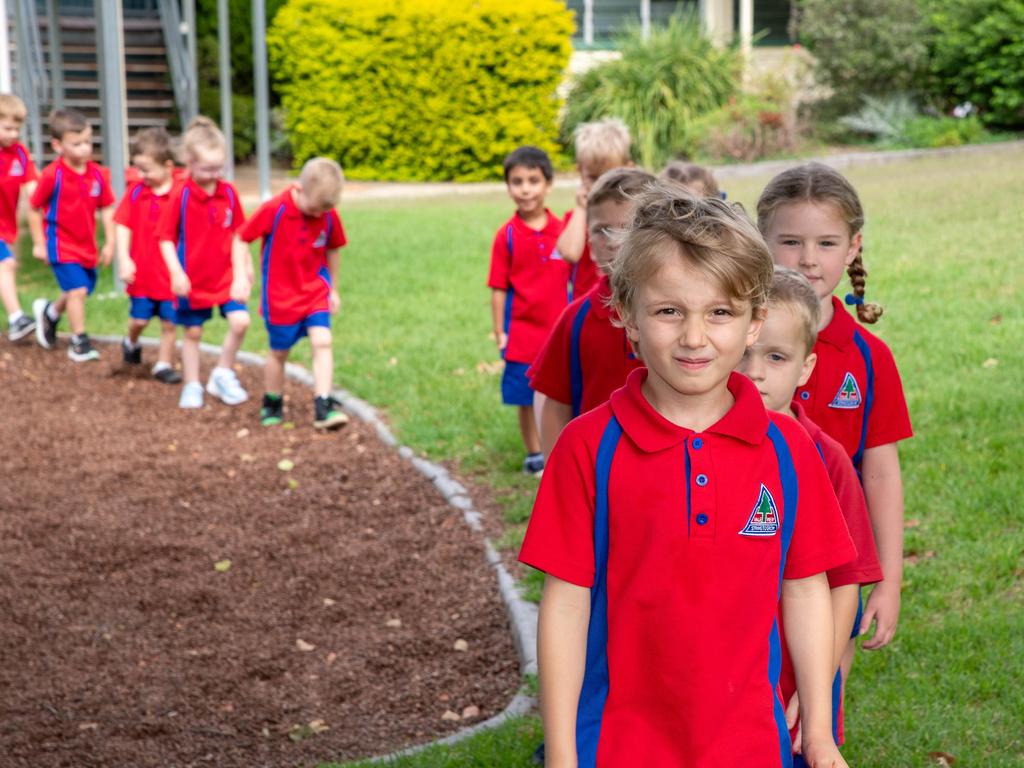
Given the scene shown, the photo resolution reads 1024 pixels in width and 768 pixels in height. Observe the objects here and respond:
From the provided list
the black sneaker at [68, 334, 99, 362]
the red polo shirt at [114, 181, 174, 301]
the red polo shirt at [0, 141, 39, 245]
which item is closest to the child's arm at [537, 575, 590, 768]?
the red polo shirt at [114, 181, 174, 301]

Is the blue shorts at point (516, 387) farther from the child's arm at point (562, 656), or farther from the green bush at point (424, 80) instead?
the green bush at point (424, 80)

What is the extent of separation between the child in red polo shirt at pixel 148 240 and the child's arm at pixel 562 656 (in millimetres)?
7646

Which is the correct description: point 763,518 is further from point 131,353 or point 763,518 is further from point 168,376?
point 131,353

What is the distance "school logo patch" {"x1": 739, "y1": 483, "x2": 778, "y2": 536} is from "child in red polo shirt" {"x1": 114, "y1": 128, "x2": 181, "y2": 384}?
7764 mm

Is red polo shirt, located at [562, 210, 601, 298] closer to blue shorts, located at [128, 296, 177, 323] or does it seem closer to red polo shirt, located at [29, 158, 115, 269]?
blue shorts, located at [128, 296, 177, 323]

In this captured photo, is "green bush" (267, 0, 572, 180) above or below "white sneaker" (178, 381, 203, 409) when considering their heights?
above

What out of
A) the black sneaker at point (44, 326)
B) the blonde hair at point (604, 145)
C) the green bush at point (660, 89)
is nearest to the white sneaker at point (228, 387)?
the black sneaker at point (44, 326)

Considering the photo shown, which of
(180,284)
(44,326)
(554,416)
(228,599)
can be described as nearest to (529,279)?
(228,599)

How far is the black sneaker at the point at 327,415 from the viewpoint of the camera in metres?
8.81

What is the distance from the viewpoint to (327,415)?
8.84 meters

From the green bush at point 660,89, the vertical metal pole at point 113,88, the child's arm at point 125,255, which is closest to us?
the child's arm at point 125,255

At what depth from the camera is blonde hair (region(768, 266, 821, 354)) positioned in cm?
307

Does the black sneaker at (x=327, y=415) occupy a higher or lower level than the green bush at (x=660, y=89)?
lower

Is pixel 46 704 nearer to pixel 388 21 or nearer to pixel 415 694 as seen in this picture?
pixel 415 694
